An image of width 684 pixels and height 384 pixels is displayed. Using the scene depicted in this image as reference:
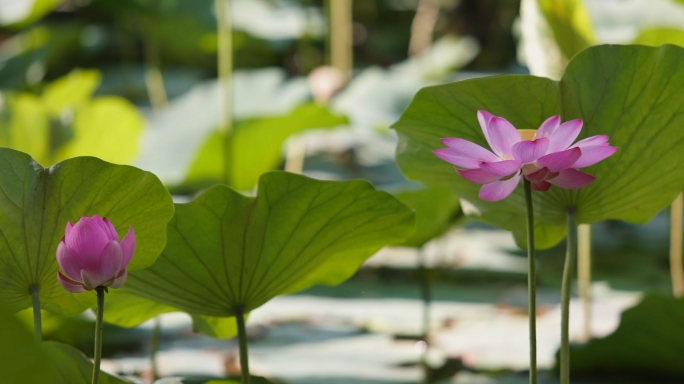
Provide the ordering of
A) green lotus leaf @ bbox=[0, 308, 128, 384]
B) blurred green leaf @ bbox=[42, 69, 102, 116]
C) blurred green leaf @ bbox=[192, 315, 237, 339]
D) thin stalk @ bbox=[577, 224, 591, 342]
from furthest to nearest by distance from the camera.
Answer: blurred green leaf @ bbox=[42, 69, 102, 116] → thin stalk @ bbox=[577, 224, 591, 342] → blurred green leaf @ bbox=[192, 315, 237, 339] → green lotus leaf @ bbox=[0, 308, 128, 384]

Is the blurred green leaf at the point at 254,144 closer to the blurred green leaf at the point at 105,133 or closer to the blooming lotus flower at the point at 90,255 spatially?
the blurred green leaf at the point at 105,133

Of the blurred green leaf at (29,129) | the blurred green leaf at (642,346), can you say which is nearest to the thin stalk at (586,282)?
the blurred green leaf at (642,346)

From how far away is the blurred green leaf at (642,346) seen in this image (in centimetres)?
78

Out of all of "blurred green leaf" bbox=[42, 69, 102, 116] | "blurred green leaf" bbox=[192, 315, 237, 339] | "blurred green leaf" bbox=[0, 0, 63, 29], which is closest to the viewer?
"blurred green leaf" bbox=[192, 315, 237, 339]

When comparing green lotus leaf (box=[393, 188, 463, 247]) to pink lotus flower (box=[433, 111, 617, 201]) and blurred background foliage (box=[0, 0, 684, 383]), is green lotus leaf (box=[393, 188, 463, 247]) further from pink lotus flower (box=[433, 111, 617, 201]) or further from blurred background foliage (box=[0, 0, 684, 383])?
pink lotus flower (box=[433, 111, 617, 201])

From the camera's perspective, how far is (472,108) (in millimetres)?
531

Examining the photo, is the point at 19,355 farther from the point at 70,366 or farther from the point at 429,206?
the point at 429,206

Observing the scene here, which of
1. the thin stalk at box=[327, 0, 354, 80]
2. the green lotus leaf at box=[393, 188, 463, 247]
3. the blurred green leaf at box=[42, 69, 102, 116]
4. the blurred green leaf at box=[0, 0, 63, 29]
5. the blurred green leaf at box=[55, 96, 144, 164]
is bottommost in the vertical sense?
the green lotus leaf at box=[393, 188, 463, 247]

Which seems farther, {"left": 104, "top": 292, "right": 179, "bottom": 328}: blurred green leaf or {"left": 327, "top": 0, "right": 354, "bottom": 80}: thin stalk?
{"left": 327, "top": 0, "right": 354, "bottom": 80}: thin stalk

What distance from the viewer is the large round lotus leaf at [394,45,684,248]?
0.52m

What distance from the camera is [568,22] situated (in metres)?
0.85

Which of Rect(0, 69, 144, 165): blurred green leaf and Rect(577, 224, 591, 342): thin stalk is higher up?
Rect(0, 69, 144, 165): blurred green leaf

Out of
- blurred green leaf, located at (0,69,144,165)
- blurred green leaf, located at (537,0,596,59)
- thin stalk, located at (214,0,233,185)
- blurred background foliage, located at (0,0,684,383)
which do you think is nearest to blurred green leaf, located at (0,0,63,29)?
blurred background foliage, located at (0,0,684,383)

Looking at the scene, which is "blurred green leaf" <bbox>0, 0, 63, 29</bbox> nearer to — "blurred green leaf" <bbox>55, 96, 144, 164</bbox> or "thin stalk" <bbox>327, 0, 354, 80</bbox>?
"blurred green leaf" <bbox>55, 96, 144, 164</bbox>
